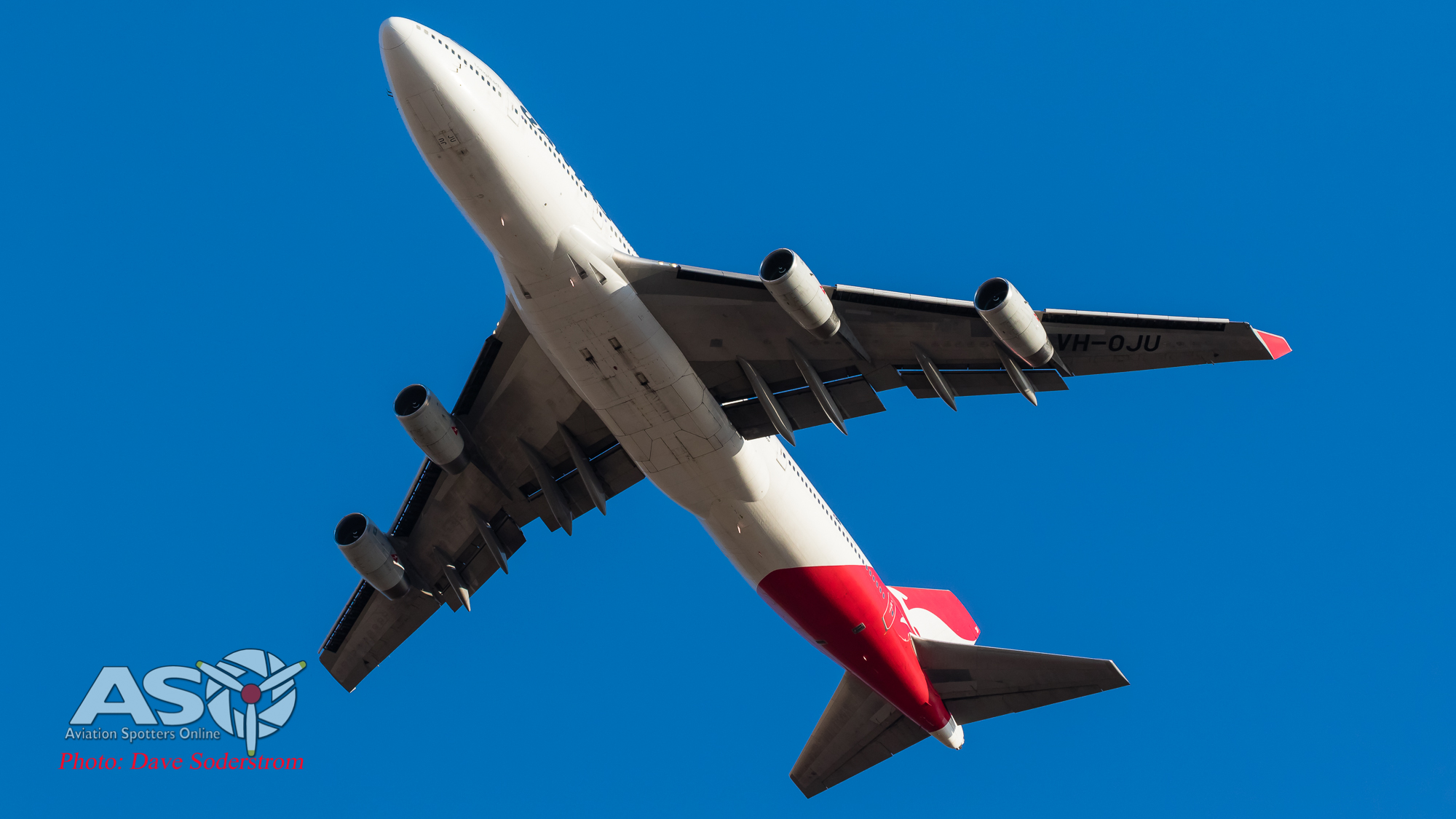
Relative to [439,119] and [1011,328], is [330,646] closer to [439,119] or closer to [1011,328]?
[439,119]

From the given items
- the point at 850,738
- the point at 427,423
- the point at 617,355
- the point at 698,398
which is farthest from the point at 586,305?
the point at 850,738

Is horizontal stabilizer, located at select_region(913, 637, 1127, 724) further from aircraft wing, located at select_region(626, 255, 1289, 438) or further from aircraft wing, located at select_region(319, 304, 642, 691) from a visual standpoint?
aircraft wing, located at select_region(319, 304, 642, 691)

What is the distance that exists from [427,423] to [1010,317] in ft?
37.7

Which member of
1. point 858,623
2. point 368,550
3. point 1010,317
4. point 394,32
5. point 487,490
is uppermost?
point 394,32

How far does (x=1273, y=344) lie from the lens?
63.7ft

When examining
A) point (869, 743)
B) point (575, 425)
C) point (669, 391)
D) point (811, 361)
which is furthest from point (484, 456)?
point (869, 743)

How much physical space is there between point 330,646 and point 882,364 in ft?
51.1

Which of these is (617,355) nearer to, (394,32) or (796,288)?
(796,288)

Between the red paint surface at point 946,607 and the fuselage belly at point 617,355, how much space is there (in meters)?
2.67

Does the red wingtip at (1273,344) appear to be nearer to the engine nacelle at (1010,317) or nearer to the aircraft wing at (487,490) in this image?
the engine nacelle at (1010,317)

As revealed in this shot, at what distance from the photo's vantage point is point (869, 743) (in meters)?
29.1

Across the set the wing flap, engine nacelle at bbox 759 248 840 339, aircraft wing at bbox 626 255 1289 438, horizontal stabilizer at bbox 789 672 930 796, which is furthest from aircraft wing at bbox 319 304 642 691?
horizontal stabilizer at bbox 789 672 930 796

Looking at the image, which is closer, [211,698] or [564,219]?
[564,219]

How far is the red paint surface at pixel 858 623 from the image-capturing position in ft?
80.4
